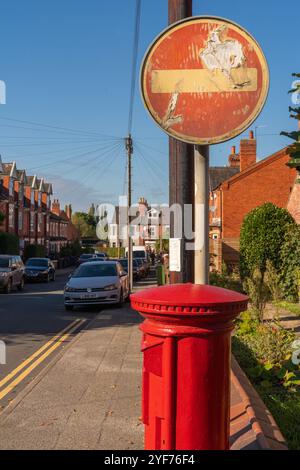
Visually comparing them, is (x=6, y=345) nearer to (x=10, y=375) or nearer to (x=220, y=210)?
(x=10, y=375)

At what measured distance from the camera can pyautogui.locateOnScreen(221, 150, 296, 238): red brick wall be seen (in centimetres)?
3491

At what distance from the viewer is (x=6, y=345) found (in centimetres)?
1033

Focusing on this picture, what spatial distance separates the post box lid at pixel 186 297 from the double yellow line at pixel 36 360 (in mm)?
4520

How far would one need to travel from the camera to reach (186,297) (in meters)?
2.80

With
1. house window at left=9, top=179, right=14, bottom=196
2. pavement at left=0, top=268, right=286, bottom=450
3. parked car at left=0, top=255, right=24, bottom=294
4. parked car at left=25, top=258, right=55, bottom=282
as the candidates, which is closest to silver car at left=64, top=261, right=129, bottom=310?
pavement at left=0, top=268, right=286, bottom=450

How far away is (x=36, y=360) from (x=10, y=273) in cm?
1643

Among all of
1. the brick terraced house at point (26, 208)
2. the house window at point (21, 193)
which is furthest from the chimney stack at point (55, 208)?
the house window at point (21, 193)

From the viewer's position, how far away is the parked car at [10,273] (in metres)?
24.1

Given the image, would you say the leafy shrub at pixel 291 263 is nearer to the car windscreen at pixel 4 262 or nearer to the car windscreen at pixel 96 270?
the car windscreen at pixel 96 270

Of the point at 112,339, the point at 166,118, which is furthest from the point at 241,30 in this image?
the point at 112,339

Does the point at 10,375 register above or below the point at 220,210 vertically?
below

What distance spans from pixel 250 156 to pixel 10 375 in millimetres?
31359

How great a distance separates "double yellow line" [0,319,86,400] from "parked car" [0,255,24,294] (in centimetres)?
1198

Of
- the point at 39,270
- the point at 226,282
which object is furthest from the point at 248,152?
the point at 226,282
